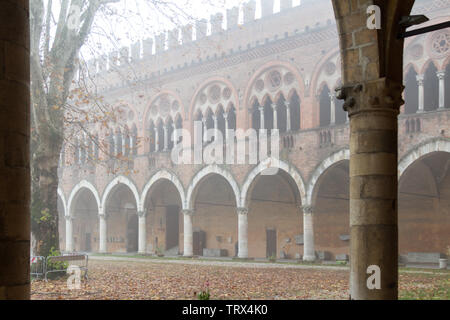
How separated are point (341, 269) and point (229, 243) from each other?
368 inches

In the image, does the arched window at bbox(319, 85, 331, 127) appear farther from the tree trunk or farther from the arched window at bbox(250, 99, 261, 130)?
the tree trunk

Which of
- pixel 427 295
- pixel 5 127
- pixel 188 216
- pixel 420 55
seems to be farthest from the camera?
pixel 188 216

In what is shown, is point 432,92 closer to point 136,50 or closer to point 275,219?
point 275,219

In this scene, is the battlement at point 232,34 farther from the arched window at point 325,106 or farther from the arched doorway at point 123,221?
the arched doorway at point 123,221

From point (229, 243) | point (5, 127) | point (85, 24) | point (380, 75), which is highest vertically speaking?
point (85, 24)

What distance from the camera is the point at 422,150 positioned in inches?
→ 643

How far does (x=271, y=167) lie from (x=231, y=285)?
9.27 meters

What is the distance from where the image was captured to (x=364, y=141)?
4590mm

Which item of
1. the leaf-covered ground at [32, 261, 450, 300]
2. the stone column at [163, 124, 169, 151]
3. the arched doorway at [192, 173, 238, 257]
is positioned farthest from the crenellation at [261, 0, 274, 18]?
the leaf-covered ground at [32, 261, 450, 300]

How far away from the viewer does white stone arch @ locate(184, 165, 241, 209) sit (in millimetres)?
21469

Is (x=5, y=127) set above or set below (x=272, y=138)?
below

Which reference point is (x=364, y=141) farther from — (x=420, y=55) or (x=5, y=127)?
(x=420, y=55)

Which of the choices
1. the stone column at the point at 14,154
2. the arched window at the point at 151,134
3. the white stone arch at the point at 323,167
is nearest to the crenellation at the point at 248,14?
the arched window at the point at 151,134

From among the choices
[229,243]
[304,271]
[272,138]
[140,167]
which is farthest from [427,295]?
[140,167]
